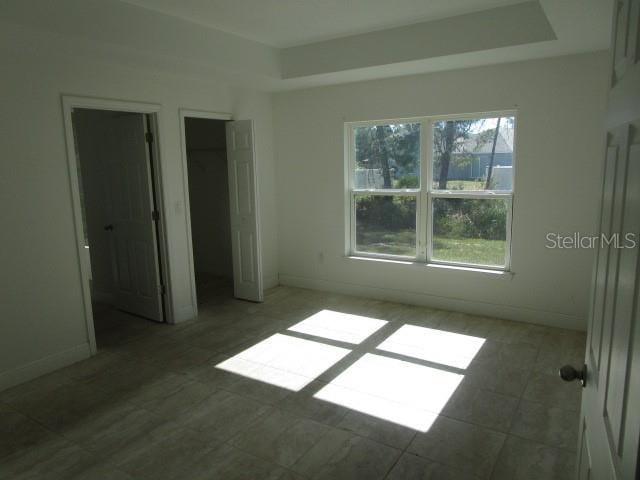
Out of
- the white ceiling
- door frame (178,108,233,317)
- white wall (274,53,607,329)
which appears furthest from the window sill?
the white ceiling

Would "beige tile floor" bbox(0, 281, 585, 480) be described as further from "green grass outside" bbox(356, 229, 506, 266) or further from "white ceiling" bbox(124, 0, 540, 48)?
"white ceiling" bbox(124, 0, 540, 48)

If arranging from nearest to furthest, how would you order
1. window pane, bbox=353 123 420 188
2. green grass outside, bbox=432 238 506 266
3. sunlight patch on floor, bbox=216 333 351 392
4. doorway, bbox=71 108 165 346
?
sunlight patch on floor, bbox=216 333 351 392
doorway, bbox=71 108 165 346
green grass outside, bbox=432 238 506 266
window pane, bbox=353 123 420 188

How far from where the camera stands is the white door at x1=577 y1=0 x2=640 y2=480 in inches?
31.9

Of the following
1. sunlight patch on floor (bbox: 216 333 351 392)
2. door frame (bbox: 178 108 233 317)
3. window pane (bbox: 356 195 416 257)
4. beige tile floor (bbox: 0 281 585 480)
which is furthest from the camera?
window pane (bbox: 356 195 416 257)

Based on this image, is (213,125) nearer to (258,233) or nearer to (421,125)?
(258,233)

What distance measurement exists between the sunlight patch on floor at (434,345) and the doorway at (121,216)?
2417 mm

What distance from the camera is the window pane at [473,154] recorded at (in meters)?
4.42

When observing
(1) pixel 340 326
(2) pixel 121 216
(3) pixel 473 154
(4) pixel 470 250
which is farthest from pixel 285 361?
(3) pixel 473 154

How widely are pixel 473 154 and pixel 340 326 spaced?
2.22 metres

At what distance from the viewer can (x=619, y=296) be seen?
3.10ft

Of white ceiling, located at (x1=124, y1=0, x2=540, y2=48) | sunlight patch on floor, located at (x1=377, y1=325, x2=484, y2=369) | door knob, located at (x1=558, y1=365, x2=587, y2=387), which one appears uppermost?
white ceiling, located at (x1=124, y1=0, x2=540, y2=48)

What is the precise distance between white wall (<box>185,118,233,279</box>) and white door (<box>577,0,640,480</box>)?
5456 millimetres

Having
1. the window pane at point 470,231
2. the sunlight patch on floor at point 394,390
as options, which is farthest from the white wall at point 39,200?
the window pane at point 470,231

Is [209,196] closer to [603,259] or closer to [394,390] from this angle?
[394,390]
